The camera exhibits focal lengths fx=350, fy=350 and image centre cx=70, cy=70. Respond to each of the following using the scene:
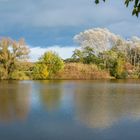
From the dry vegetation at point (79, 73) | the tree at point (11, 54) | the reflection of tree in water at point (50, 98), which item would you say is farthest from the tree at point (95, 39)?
the reflection of tree in water at point (50, 98)

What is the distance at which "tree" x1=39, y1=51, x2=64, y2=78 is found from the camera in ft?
173

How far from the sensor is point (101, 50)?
66938 mm

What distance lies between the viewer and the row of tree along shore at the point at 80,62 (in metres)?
47.2

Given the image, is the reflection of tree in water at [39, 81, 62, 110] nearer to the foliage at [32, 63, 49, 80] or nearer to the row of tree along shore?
the row of tree along shore

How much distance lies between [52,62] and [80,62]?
20.4 ft

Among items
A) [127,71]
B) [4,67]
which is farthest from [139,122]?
[127,71]

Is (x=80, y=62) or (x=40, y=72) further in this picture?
(x=80, y=62)

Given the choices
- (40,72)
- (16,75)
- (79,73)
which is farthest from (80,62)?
(16,75)

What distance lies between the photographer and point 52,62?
53.3 meters

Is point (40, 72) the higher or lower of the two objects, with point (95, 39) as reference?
lower

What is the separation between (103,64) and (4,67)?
17740 millimetres

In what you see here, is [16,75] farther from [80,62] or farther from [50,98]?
[50,98]

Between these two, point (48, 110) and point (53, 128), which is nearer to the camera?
point (53, 128)

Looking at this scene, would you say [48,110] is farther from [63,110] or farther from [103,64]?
[103,64]
